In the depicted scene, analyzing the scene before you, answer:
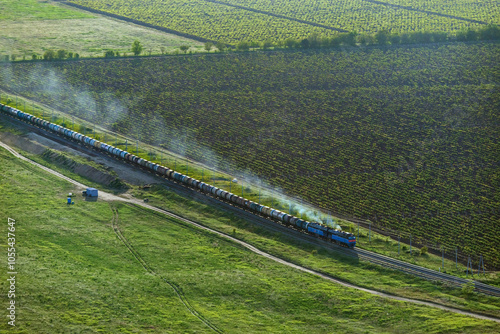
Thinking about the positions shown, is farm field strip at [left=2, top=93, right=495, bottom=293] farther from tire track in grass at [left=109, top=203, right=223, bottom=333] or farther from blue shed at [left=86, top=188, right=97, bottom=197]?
tire track in grass at [left=109, top=203, right=223, bottom=333]

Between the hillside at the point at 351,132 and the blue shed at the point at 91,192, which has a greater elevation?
the hillside at the point at 351,132

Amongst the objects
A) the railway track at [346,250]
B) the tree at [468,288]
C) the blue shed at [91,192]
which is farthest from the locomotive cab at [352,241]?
the blue shed at [91,192]

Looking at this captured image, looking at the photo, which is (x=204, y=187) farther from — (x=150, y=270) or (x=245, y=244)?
(x=150, y=270)

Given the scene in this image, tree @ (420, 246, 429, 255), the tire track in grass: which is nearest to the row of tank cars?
tree @ (420, 246, 429, 255)

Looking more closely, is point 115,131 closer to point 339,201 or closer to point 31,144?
point 31,144

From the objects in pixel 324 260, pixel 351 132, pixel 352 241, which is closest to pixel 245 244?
pixel 324 260

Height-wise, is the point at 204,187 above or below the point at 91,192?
above

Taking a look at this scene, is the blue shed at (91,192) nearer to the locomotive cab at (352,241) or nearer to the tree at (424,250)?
the locomotive cab at (352,241)

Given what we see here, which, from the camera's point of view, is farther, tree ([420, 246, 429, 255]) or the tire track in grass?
tree ([420, 246, 429, 255])

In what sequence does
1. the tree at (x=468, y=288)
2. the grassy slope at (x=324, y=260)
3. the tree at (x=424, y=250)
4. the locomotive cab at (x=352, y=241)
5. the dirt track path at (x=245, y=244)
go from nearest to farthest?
the dirt track path at (x=245, y=244) → the grassy slope at (x=324, y=260) → the tree at (x=468, y=288) → the tree at (x=424, y=250) → the locomotive cab at (x=352, y=241)
